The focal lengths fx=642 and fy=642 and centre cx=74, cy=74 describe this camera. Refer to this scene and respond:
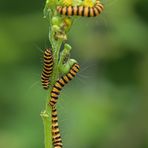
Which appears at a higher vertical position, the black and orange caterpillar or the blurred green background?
the blurred green background

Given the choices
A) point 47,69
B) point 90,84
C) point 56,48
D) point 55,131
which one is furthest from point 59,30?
point 90,84

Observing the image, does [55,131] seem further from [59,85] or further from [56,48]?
[56,48]

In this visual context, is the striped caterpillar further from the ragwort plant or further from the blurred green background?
the blurred green background

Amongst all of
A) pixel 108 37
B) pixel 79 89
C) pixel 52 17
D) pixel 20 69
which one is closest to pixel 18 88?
pixel 20 69

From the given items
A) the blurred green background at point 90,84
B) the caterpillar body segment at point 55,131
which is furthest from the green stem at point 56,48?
the blurred green background at point 90,84

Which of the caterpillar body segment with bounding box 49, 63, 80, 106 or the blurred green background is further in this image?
the blurred green background

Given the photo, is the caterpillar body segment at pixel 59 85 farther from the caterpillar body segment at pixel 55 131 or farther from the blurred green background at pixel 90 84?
the blurred green background at pixel 90 84

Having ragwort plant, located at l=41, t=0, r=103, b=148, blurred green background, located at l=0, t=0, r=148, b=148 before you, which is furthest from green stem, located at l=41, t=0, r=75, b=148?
blurred green background, located at l=0, t=0, r=148, b=148
